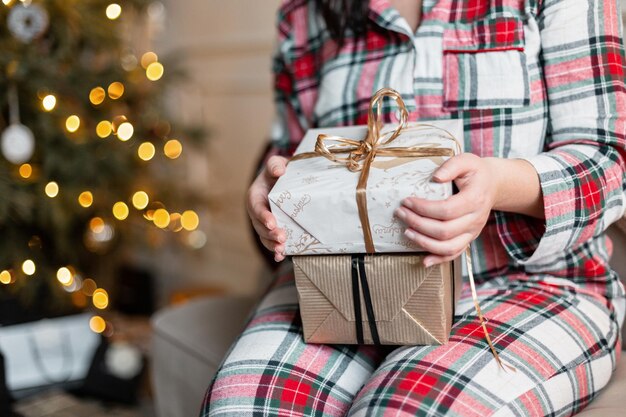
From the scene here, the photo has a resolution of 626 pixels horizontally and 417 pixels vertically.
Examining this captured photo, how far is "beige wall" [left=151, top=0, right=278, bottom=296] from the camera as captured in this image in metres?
2.16

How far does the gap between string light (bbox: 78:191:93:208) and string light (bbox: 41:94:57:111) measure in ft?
0.77

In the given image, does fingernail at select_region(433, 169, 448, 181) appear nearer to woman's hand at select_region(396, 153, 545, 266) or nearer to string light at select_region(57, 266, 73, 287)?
woman's hand at select_region(396, 153, 545, 266)

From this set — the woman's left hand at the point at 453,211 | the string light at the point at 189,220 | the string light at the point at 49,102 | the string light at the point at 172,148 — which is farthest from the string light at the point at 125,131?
the woman's left hand at the point at 453,211

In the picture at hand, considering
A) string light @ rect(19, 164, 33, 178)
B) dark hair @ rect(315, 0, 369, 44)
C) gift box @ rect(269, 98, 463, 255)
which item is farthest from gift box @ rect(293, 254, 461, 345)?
string light @ rect(19, 164, 33, 178)

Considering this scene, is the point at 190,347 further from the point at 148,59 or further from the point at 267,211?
the point at 148,59

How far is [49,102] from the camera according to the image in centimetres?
167

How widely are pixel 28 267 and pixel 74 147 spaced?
320 mm

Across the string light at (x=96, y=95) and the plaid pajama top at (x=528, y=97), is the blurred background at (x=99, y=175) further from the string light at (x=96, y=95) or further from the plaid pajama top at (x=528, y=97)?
the plaid pajama top at (x=528, y=97)

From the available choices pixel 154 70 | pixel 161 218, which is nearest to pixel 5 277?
pixel 161 218

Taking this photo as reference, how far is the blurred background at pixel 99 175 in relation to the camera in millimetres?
1662

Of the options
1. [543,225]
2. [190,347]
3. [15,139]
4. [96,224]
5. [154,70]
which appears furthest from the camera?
[154,70]

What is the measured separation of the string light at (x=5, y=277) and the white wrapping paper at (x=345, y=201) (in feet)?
3.84

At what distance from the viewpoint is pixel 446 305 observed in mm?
744

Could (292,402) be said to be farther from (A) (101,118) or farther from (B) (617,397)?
(A) (101,118)
